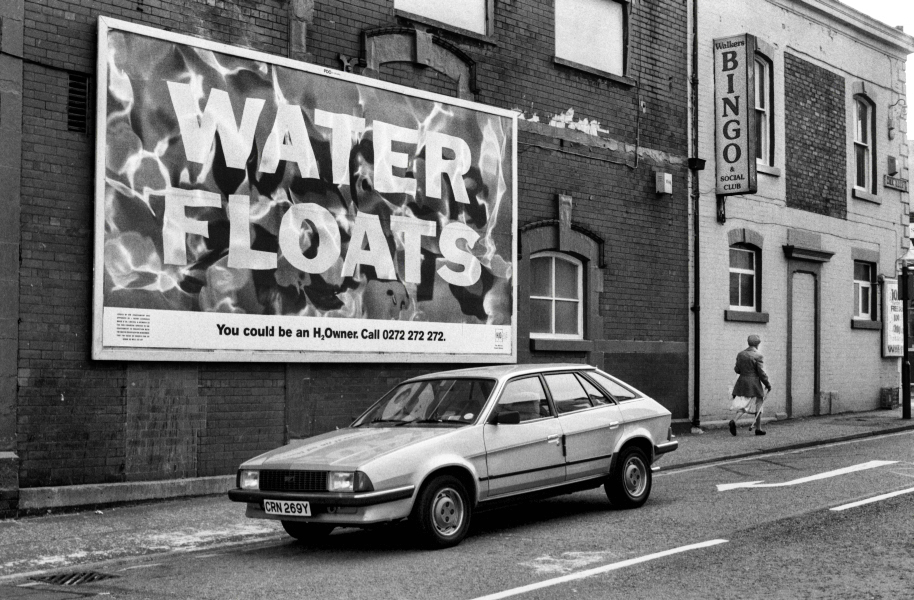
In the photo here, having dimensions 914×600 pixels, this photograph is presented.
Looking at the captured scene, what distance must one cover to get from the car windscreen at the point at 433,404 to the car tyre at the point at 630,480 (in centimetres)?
167

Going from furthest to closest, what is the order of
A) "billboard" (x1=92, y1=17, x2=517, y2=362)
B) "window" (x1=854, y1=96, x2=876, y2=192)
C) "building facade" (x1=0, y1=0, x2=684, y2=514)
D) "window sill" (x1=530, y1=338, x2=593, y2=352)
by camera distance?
1. "window" (x1=854, y1=96, x2=876, y2=192)
2. "window sill" (x1=530, y1=338, x2=593, y2=352)
3. "billboard" (x1=92, y1=17, x2=517, y2=362)
4. "building facade" (x1=0, y1=0, x2=684, y2=514)

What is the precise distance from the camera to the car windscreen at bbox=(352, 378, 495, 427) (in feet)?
31.1

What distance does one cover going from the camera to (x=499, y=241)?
1585cm

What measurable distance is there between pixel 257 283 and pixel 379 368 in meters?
2.27

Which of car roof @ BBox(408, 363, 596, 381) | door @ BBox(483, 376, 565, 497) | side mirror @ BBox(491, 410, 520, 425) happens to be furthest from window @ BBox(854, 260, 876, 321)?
side mirror @ BBox(491, 410, 520, 425)

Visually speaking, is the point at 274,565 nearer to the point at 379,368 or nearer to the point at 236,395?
the point at 236,395

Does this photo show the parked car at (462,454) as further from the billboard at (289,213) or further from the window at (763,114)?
the window at (763,114)

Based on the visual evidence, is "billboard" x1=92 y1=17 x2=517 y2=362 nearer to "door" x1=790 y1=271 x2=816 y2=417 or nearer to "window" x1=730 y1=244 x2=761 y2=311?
"window" x1=730 y1=244 x2=761 y2=311

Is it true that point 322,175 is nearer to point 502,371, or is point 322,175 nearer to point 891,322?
point 502,371

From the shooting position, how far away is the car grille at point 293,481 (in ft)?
27.6

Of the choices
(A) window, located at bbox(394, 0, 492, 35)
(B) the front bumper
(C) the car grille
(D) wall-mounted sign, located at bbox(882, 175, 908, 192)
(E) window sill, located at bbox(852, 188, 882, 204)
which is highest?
(A) window, located at bbox(394, 0, 492, 35)

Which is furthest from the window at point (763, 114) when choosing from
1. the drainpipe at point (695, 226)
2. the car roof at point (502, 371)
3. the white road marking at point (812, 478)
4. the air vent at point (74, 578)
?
the air vent at point (74, 578)

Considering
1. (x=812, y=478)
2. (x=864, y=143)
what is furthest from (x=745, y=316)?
(x=812, y=478)

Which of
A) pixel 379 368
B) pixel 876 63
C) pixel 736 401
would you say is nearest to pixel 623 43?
pixel 736 401
